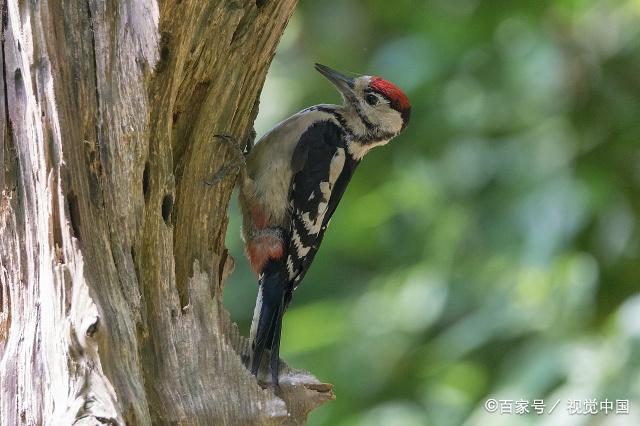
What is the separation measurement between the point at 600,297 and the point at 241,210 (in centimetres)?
297

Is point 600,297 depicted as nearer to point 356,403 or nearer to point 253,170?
point 356,403

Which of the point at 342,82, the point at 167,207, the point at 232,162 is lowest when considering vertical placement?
the point at 167,207

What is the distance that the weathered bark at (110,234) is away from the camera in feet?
9.97

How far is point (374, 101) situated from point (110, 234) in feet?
6.71

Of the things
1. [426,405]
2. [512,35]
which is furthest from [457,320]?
[512,35]

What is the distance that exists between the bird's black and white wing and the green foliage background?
200 cm

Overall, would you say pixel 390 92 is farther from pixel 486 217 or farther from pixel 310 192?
pixel 486 217

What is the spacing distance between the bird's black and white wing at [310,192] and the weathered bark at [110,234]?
3.10 feet

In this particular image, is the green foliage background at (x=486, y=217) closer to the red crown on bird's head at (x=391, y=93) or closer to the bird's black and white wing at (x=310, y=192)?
the red crown on bird's head at (x=391, y=93)

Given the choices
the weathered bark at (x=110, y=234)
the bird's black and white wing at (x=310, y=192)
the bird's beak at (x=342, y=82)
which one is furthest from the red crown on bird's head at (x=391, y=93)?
the weathered bark at (x=110, y=234)

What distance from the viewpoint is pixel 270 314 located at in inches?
163

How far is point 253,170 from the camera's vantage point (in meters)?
4.44

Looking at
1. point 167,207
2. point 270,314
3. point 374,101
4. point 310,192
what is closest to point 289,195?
point 310,192

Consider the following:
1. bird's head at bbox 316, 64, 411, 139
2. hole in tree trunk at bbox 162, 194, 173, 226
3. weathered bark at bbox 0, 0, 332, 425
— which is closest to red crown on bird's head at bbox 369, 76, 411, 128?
bird's head at bbox 316, 64, 411, 139
